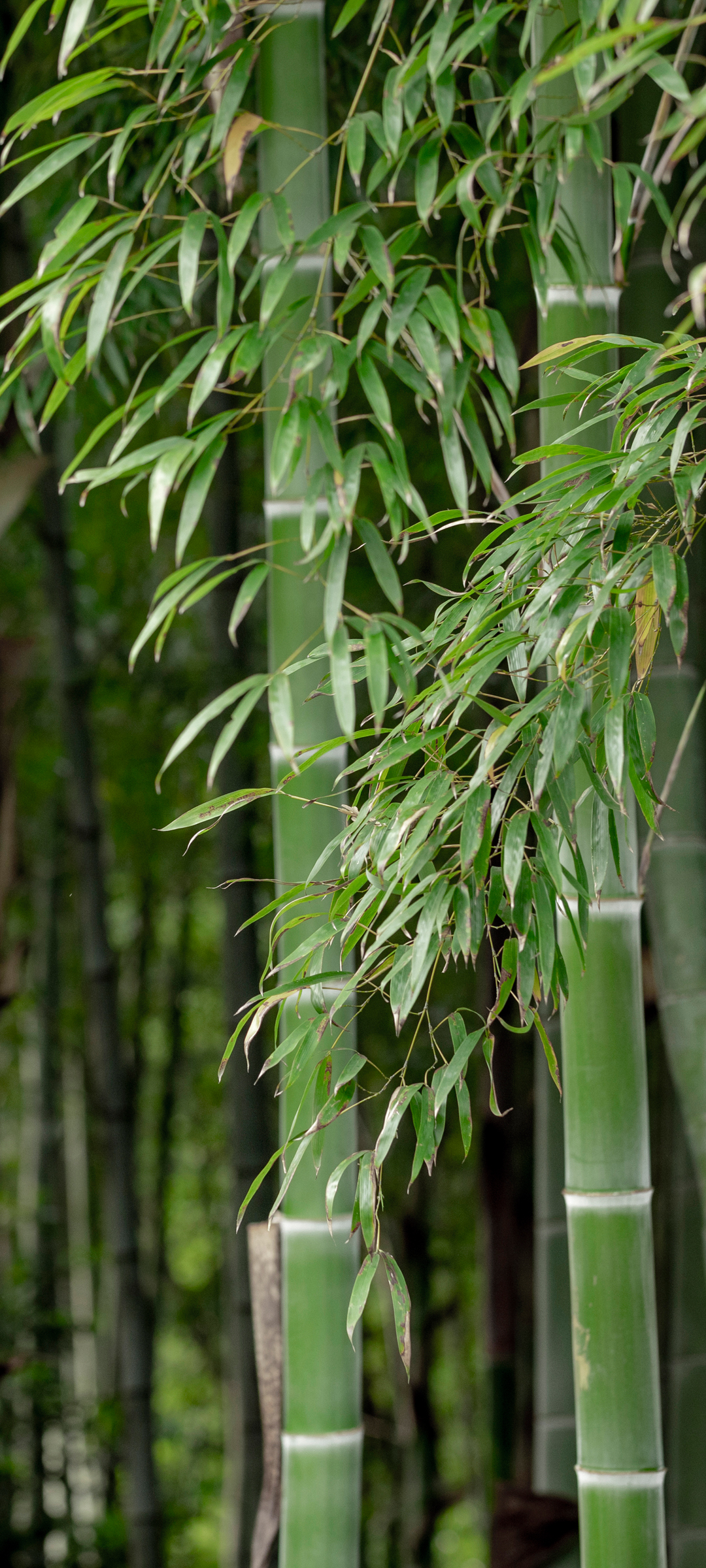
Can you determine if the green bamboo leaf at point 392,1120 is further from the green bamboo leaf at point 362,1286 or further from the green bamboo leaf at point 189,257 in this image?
the green bamboo leaf at point 189,257

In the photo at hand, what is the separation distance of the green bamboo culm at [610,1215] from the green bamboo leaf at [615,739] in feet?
0.96

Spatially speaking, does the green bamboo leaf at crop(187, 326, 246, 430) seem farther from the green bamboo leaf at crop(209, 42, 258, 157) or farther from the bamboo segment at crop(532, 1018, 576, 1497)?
the bamboo segment at crop(532, 1018, 576, 1497)

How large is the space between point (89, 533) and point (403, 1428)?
2636 millimetres

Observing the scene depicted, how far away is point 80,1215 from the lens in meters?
5.11

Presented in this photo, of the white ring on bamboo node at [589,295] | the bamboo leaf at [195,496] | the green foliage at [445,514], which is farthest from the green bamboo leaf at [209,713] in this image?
the white ring on bamboo node at [589,295]

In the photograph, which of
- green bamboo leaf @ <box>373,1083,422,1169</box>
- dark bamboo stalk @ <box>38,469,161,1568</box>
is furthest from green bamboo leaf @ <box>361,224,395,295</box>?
dark bamboo stalk @ <box>38,469,161,1568</box>

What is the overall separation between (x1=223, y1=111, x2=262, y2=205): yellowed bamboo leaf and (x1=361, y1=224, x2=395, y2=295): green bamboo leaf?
111 millimetres

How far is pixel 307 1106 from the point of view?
4.04ft

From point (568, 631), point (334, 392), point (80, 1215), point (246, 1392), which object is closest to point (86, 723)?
point (246, 1392)

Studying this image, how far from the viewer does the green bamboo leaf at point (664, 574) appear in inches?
29.8

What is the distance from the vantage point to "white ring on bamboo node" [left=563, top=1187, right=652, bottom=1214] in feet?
3.52

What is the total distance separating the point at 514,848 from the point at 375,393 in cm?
37

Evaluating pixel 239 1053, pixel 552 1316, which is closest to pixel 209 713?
pixel 552 1316

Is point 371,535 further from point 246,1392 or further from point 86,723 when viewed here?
point 246,1392
